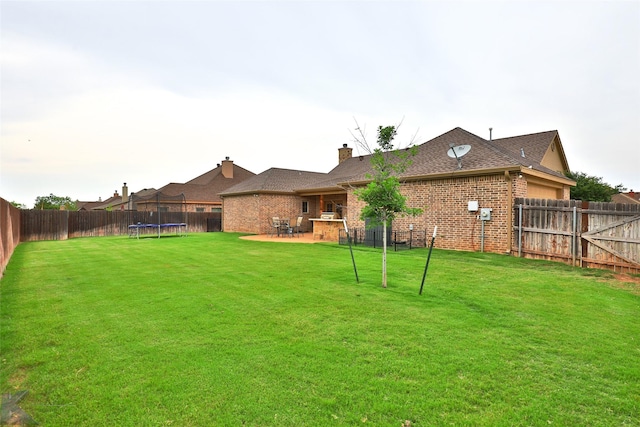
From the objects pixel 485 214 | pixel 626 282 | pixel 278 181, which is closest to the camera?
pixel 626 282

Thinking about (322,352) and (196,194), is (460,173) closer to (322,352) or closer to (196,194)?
(322,352)

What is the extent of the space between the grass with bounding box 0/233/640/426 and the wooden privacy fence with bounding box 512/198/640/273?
211cm

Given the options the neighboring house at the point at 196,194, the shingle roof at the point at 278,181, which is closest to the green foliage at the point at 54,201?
the neighboring house at the point at 196,194

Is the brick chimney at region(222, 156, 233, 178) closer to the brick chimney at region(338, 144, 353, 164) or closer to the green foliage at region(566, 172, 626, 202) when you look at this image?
the brick chimney at region(338, 144, 353, 164)

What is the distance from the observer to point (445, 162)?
13.4 metres

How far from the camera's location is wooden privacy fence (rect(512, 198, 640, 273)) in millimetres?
8414

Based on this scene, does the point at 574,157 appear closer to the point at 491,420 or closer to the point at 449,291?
the point at 449,291

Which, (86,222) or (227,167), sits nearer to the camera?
(86,222)

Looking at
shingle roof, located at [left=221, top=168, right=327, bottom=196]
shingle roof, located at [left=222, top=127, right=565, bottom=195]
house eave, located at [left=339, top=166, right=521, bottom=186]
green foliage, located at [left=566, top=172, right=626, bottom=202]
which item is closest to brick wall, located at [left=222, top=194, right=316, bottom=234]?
shingle roof, located at [left=221, top=168, right=327, bottom=196]

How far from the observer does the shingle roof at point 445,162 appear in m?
12.2

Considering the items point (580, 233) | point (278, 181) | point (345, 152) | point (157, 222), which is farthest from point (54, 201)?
point (580, 233)

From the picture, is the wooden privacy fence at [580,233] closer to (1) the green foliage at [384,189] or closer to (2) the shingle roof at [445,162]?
(2) the shingle roof at [445,162]

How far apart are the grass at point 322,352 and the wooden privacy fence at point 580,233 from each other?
2.11 m

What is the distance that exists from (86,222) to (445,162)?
21.8 m
